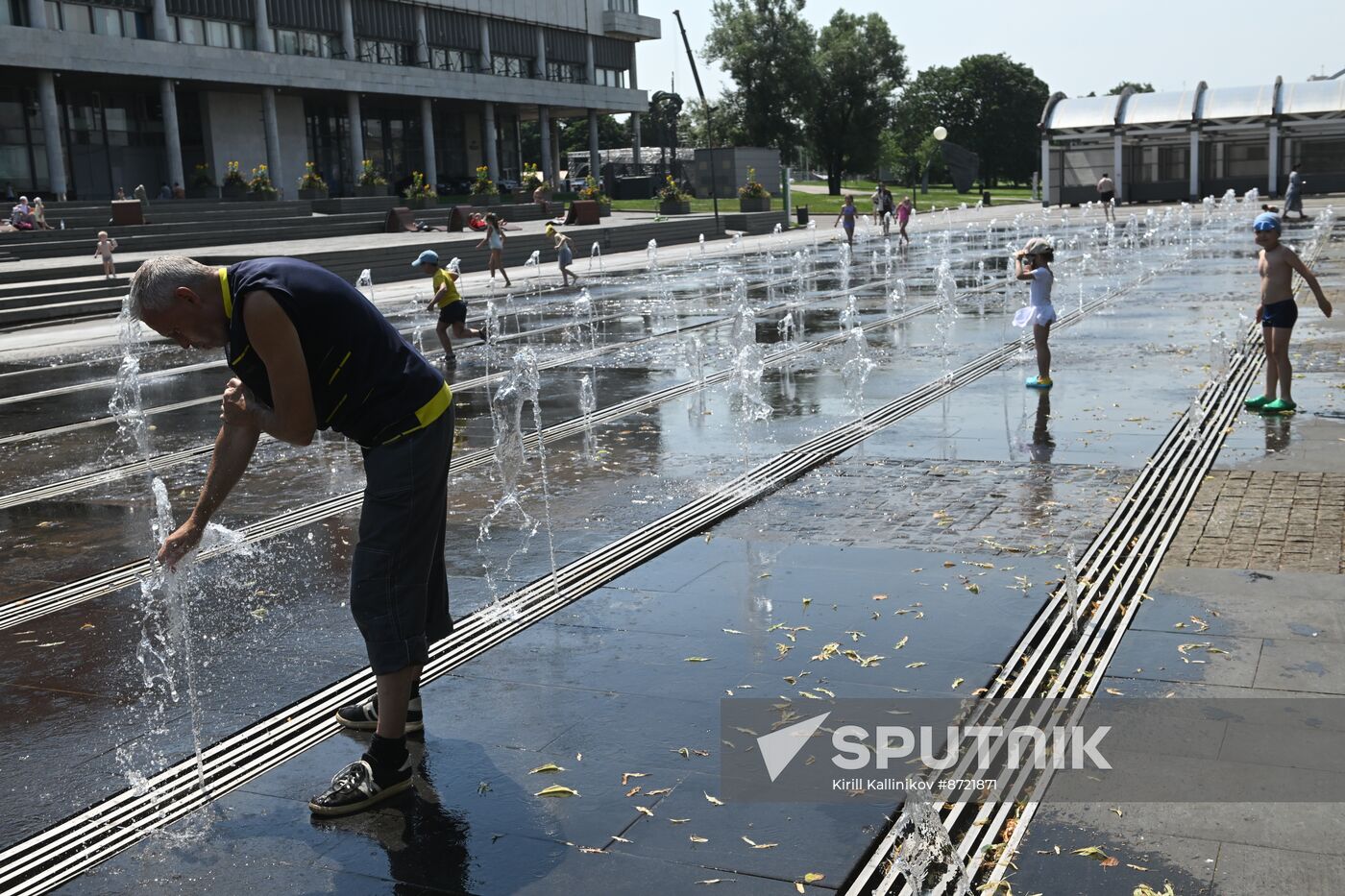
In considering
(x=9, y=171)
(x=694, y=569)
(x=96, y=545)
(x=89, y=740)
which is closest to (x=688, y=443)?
(x=694, y=569)

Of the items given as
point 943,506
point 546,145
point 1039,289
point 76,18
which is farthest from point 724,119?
point 943,506

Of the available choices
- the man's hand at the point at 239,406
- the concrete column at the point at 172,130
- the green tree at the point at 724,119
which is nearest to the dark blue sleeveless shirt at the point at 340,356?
the man's hand at the point at 239,406

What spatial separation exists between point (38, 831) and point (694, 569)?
3.54 m

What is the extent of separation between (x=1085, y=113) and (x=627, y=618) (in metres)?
65.6

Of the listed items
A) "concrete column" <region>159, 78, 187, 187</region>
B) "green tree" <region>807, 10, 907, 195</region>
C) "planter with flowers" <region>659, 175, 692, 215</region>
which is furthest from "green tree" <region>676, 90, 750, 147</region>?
"concrete column" <region>159, 78, 187, 187</region>

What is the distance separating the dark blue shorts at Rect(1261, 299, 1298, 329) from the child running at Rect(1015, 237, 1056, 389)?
1866mm

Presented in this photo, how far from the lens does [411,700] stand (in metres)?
4.81

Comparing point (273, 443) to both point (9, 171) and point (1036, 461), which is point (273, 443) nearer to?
point (1036, 461)

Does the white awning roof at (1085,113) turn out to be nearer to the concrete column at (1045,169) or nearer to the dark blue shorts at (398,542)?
the concrete column at (1045,169)

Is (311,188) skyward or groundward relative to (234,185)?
groundward

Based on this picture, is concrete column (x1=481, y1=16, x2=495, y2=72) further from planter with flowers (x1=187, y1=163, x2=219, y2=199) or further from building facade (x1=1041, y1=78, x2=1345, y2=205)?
building facade (x1=1041, y1=78, x2=1345, y2=205)

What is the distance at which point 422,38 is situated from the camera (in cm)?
6109

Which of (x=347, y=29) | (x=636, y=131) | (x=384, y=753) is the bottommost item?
(x=384, y=753)

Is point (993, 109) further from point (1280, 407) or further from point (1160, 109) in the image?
point (1280, 407)
